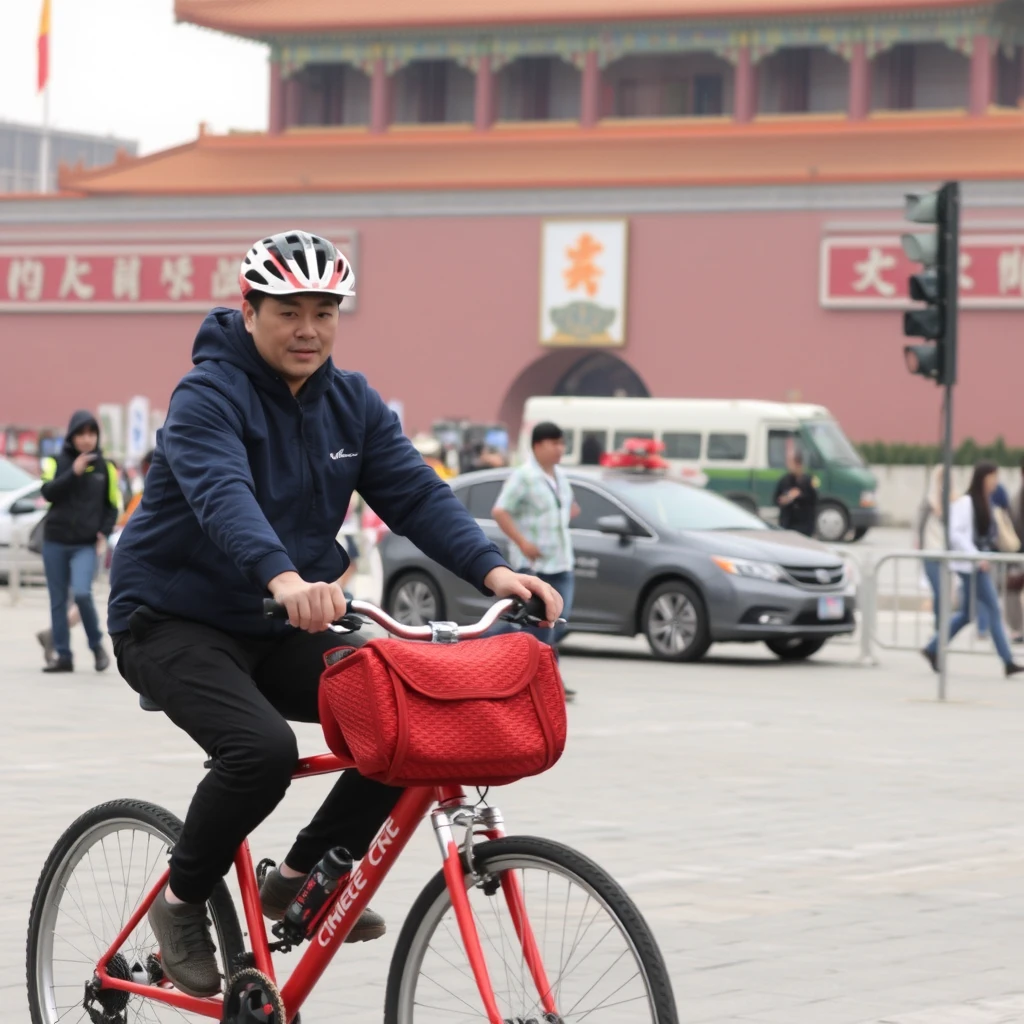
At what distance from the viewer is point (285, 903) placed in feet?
14.8

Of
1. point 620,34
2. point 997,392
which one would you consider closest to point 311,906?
point 997,392

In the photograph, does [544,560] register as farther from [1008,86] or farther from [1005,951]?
[1008,86]

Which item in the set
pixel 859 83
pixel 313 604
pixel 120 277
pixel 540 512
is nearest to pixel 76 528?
pixel 540 512

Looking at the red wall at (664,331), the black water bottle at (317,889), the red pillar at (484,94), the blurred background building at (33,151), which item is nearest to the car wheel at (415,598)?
the black water bottle at (317,889)

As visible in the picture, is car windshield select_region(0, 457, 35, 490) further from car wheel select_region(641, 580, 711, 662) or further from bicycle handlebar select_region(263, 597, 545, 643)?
bicycle handlebar select_region(263, 597, 545, 643)

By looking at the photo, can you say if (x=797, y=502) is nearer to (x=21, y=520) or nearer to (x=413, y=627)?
(x=21, y=520)

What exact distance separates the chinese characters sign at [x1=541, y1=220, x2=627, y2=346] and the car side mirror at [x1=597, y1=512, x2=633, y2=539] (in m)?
29.3

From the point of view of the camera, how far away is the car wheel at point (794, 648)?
17.1 meters

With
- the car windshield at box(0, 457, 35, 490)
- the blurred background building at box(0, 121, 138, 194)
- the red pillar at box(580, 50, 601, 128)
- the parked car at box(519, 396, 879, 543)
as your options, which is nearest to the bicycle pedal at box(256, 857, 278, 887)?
the car windshield at box(0, 457, 35, 490)

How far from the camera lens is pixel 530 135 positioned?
49.1m

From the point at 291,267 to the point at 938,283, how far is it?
10776mm

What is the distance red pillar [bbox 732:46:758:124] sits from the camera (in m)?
48.5

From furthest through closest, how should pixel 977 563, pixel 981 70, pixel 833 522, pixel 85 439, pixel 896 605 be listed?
pixel 981 70 → pixel 833 522 → pixel 896 605 → pixel 977 563 → pixel 85 439

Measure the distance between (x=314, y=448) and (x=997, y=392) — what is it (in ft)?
130
